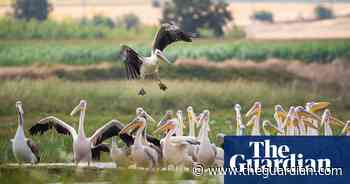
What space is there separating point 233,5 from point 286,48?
547 millimetres

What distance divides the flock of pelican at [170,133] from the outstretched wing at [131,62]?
0.29 metres

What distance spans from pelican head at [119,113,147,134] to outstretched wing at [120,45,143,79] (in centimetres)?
33

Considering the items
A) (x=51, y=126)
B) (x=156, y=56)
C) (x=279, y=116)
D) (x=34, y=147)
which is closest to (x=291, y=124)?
(x=279, y=116)

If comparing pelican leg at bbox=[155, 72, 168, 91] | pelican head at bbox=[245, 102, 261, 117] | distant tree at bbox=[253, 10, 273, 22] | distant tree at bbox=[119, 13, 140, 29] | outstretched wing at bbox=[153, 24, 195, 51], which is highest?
distant tree at bbox=[253, 10, 273, 22]

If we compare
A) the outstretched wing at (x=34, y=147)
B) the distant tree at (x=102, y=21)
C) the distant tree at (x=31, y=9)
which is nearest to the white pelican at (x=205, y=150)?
the distant tree at (x=102, y=21)

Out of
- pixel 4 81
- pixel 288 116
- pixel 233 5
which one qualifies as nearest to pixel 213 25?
pixel 233 5

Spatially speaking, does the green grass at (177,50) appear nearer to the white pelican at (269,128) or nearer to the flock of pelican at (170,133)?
the flock of pelican at (170,133)

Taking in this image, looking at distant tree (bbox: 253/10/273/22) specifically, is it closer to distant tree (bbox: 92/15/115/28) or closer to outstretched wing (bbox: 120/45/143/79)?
outstretched wing (bbox: 120/45/143/79)

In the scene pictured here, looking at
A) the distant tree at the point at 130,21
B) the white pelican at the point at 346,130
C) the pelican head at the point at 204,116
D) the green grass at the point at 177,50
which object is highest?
the distant tree at the point at 130,21

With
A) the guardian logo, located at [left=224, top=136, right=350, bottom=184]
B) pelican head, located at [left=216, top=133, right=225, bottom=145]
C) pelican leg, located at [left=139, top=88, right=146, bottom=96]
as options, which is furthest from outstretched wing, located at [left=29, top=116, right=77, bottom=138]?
the guardian logo, located at [left=224, top=136, right=350, bottom=184]

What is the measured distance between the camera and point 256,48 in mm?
11469

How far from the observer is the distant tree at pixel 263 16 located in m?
11.4

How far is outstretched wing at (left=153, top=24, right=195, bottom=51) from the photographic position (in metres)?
11.3

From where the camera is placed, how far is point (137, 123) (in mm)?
11250
